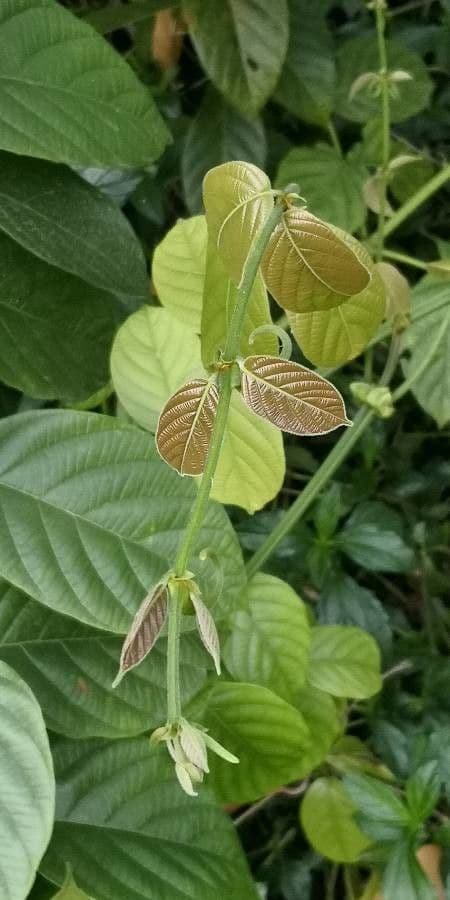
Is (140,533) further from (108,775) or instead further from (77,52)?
(77,52)

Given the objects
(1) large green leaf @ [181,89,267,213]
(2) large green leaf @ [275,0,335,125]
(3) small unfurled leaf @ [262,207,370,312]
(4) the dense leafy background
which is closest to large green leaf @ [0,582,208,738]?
(4) the dense leafy background

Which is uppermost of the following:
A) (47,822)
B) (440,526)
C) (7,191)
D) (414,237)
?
(7,191)

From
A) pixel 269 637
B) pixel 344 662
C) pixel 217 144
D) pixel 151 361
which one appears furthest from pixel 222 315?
pixel 217 144

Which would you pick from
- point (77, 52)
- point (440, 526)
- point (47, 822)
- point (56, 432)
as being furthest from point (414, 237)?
Answer: point (47, 822)

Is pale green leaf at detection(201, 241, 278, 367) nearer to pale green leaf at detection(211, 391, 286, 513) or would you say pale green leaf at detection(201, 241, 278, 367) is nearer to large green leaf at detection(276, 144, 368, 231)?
pale green leaf at detection(211, 391, 286, 513)

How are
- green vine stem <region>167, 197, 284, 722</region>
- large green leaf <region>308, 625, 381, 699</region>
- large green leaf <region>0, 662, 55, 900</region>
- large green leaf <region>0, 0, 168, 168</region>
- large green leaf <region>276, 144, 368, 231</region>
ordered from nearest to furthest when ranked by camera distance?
green vine stem <region>167, 197, 284, 722</region> < large green leaf <region>0, 662, 55, 900</region> < large green leaf <region>0, 0, 168, 168</region> < large green leaf <region>308, 625, 381, 699</region> < large green leaf <region>276, 144, 368, 231</region>

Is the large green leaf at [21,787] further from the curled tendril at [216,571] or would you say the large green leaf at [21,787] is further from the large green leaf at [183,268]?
the large green leaf at [183,268]
